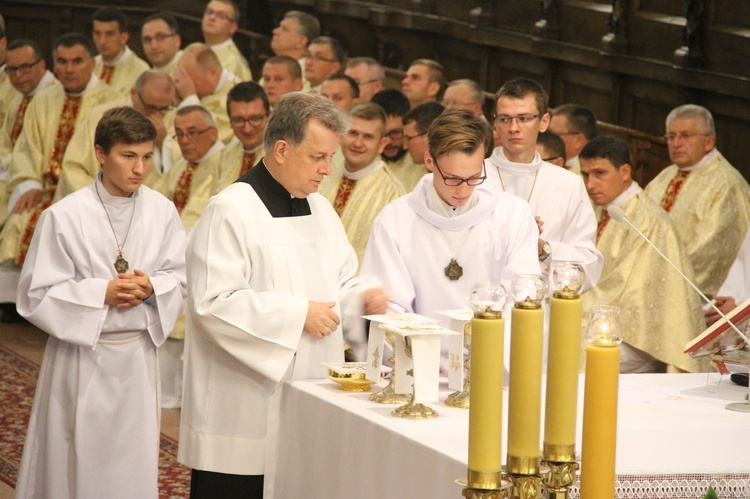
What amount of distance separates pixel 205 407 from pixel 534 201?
2234 millimetres

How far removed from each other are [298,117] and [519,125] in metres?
1.79

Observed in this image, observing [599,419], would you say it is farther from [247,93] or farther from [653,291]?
[247,93]

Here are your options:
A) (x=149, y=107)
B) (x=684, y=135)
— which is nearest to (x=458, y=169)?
(x=684, y=135)

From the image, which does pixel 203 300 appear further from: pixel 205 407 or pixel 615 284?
pixel 615 284

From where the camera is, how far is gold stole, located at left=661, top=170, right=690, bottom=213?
714cm

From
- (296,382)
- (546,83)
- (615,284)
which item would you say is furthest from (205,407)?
(546,83)

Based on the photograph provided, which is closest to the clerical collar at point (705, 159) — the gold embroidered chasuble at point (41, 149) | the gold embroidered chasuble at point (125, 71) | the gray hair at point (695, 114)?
the gray hair at point (695, 114)

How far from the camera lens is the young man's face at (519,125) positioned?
4.91 meters

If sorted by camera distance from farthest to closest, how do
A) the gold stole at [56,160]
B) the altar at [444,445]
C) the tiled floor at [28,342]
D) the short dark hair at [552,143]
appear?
1. the gold stole at [56,160]
2. the tiled floor at [28,342]
3. the short dark hair at [552,143]
4. the altar at [444,445]

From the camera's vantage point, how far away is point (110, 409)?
4391 millimetres

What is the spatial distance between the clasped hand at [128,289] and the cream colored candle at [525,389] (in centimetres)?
279

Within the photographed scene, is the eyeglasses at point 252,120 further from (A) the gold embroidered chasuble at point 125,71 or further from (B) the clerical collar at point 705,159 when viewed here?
(A) the gold embroidered chasuble at point 125,71

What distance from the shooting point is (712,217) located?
688 cm

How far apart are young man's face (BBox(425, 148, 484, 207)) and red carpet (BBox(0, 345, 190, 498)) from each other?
7.19 ft
